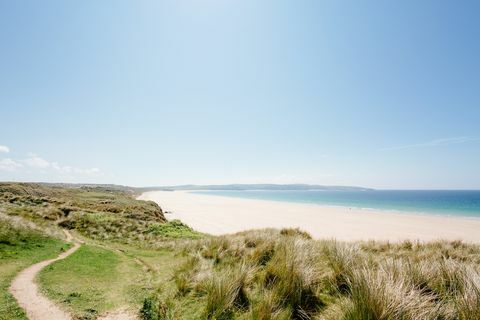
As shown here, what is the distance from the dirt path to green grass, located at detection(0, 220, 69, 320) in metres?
0.13

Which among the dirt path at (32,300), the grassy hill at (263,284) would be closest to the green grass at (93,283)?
the grassy hill at (263,284)

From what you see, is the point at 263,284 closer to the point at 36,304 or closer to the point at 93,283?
the point at 93,283

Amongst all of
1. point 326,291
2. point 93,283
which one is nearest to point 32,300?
point 93,283

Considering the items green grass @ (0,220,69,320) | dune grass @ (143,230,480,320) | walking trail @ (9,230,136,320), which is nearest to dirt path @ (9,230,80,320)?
walking trail @ (9,230,136,320)

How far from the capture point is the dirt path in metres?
5.22

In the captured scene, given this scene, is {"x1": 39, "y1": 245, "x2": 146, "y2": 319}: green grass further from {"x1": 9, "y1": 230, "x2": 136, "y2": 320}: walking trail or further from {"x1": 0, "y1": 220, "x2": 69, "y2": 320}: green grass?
{"x1": 0, "y1": 220, "x2": 69, "y2": 320}: green grass

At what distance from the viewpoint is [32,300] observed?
581 centimetres

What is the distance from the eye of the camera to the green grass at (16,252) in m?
5.38

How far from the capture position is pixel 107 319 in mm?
5277

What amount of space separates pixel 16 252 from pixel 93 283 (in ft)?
15.7

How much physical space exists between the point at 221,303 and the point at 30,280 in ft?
18.1

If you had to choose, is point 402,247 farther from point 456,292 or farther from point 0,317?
point 0,317

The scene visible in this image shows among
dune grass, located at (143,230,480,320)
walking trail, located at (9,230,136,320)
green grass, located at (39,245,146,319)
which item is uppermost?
dune grass, located at (143,230,480,320)

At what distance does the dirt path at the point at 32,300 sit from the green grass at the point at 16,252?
126 mm
